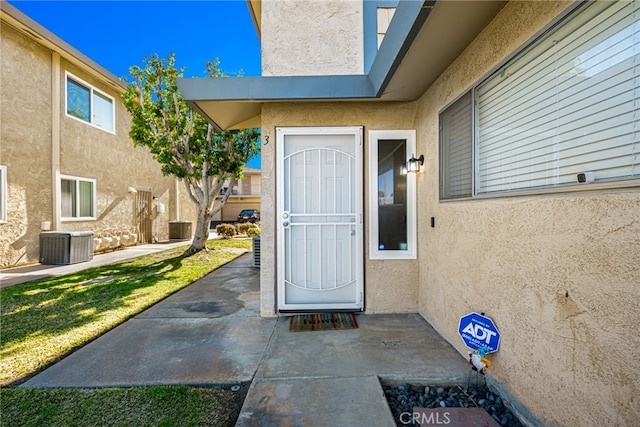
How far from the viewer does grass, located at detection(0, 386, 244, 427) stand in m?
2.02

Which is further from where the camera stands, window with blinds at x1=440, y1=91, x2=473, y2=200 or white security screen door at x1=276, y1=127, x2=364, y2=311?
white security screen door at x1=276, y1=127, x2=364, y2=311

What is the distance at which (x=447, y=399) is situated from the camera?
2279 mm

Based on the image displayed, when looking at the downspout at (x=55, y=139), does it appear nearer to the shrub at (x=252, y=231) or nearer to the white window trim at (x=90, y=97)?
the white window trim at (x=90, y=97)

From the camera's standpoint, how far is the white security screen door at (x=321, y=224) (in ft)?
13.0

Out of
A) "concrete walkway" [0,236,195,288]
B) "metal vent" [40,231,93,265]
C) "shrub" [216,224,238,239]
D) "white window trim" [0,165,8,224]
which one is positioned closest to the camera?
"concrete walkway" [0,236,195,288]

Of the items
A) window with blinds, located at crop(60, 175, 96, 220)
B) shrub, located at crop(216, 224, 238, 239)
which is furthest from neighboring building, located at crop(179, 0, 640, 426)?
shrub, located at crop(216, 224, 238, 239)

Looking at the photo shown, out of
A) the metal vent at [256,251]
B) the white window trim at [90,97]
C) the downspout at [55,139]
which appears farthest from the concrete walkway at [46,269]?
the white window trim at [90,97]

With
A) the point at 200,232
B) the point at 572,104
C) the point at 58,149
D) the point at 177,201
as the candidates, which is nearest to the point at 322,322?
the point at 572,104

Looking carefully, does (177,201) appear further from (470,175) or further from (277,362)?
(470,175)

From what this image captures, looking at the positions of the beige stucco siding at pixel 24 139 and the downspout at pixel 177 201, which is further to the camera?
the downspout at pixel 177 201

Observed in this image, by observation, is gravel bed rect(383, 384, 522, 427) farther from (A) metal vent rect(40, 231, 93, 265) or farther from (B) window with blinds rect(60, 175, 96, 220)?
(B) window with blinds rect(60, 175, 96, 220)

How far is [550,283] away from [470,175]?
124 cm

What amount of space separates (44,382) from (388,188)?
403 cm

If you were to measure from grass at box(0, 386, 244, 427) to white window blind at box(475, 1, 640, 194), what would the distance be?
275 centimetres
